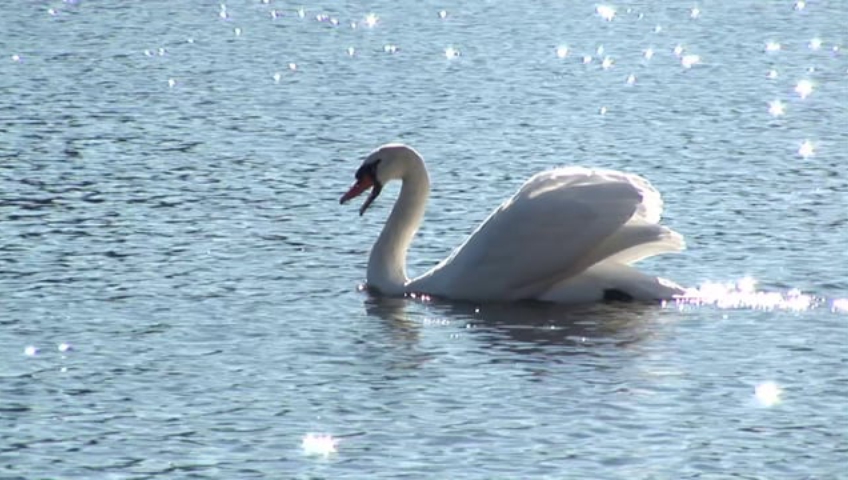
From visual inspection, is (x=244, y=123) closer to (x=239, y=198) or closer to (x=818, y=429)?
(x=239, y=198)

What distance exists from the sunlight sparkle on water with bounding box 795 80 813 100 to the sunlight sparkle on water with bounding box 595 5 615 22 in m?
13.1

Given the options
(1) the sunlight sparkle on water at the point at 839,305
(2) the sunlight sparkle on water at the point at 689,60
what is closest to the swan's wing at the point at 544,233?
(1) the sunlight sparkle on water at the point at 839,305

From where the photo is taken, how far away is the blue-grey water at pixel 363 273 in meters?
15.0

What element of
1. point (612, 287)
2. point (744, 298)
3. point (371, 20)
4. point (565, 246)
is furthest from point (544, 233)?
point (371, 20)

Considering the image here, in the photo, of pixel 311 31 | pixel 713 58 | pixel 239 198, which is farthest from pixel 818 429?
pixel 311 31

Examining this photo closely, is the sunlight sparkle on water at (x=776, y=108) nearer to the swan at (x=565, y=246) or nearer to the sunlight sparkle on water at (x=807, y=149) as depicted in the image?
the sunlight sparkle on water at (x=807, y=149)

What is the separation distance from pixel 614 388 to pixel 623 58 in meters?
26.0

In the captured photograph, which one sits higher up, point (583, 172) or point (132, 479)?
point (583, 172)

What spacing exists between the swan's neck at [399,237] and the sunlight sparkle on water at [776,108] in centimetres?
1252

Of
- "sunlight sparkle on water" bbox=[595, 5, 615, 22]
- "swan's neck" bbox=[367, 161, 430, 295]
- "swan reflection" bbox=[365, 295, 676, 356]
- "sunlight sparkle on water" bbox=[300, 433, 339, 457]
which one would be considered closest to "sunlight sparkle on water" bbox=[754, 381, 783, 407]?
"swan reflection" bbox=[365, 295, 676, 356]

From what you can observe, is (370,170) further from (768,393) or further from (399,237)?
(768,393)

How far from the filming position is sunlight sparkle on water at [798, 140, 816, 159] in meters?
28.4

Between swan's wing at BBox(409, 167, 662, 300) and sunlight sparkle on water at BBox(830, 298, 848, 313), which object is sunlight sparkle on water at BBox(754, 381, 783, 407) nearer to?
sunlight sparkle on water at BBox(830, 298, 848, 313)

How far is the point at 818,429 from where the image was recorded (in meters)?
→ 15.3
